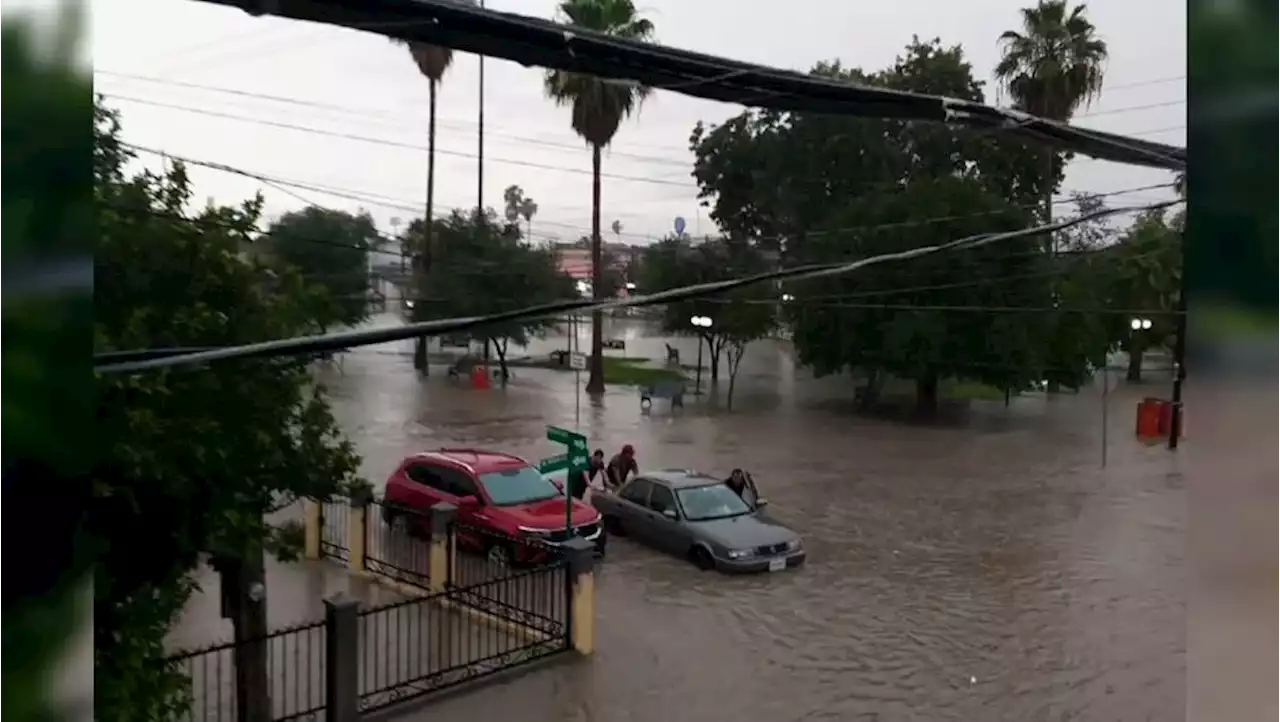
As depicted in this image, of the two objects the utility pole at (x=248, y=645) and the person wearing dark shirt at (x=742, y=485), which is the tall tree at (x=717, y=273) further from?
the utility pole at (x=248, y=645)

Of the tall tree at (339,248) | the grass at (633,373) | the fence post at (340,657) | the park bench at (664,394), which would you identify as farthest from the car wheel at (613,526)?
the grass at (633,373)

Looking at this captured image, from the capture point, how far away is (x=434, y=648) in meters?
7.26

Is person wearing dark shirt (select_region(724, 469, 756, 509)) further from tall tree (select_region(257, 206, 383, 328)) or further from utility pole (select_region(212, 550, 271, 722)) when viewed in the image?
utility pole (select_region(212, 550, 271, 722))

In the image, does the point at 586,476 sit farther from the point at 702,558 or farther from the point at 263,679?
the point at 263,679

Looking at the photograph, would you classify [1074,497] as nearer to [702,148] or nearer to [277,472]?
[277,472]

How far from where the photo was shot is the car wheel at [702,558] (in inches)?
380

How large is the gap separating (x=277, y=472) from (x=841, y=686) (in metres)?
4.05

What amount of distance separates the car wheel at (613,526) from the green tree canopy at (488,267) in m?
7.56

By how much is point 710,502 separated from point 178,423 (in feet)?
23.3

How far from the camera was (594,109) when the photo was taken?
2039cm

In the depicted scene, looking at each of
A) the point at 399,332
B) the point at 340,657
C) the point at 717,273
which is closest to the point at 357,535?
the point at 340,657

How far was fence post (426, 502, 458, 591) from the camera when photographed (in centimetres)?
843

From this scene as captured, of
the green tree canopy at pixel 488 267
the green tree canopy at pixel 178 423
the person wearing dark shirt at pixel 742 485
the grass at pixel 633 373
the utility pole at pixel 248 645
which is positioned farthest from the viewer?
the grass at pixel 633 373

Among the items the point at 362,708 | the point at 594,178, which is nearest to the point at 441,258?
the point at 594,178
